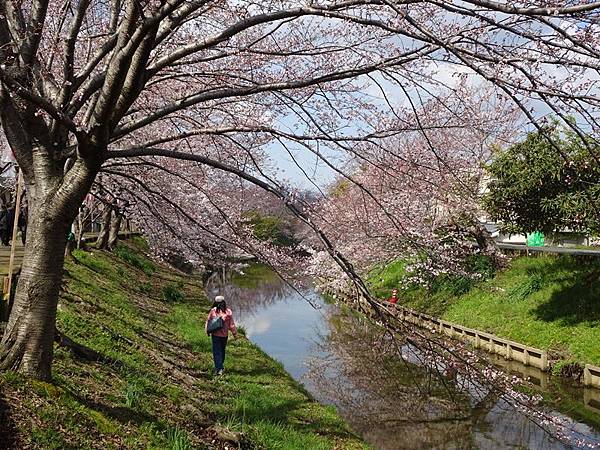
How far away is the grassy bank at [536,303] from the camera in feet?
48.8

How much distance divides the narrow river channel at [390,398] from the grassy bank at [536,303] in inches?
79.4

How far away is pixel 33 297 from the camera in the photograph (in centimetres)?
480

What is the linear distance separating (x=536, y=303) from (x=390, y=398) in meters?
7.50

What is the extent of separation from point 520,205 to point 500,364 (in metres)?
4.34

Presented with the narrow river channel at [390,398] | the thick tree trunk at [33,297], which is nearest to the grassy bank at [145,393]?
the thick tree trunk at [33,297]

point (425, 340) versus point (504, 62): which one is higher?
point (504, 62)

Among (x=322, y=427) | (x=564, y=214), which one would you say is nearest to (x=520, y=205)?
(x=564, y=214)

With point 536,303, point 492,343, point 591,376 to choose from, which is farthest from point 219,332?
point 536,303

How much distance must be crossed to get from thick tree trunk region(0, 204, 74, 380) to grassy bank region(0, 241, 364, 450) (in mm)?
196

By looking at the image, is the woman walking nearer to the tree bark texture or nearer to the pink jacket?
the pink jacket

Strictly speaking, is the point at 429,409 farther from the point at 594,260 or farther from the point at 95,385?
the point at 594,260

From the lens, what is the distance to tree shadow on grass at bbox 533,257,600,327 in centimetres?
1554

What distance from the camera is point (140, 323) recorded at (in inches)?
431

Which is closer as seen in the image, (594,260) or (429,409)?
(429,409)
